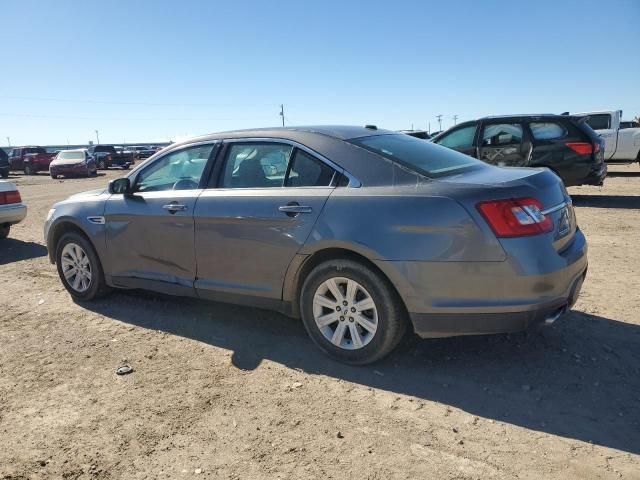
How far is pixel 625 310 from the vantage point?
443 cm

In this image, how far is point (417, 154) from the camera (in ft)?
12.5

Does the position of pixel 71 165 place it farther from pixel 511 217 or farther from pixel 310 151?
pixel 511 217

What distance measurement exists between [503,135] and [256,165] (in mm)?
7586

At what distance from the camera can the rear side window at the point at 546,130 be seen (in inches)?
394

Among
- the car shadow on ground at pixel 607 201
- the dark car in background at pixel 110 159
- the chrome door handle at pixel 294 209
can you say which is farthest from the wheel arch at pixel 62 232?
the dark car in background at pixel 110 159

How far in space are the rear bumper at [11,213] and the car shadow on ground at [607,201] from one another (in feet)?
34.0

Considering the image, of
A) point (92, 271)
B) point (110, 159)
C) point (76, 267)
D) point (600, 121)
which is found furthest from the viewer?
point (110, 159)

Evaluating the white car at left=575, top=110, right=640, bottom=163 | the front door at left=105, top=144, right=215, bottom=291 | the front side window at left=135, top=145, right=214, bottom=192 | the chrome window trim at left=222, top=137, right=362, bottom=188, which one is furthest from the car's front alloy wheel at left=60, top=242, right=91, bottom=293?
the white car at left=575, top=110, right=640, bottom=163

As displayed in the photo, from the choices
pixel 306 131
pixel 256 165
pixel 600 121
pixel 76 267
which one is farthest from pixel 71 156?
pixel 306 131

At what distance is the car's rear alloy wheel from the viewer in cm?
350

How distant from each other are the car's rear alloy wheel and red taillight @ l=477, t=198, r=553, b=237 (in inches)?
36.0

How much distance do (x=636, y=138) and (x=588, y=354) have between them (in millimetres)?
14509

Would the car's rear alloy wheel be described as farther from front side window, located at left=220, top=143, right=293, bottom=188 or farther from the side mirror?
the side mirror

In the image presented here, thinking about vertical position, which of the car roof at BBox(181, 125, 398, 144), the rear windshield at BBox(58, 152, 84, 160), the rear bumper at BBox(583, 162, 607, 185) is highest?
the rear windshield at BBox(58, 152, 84, 160)
